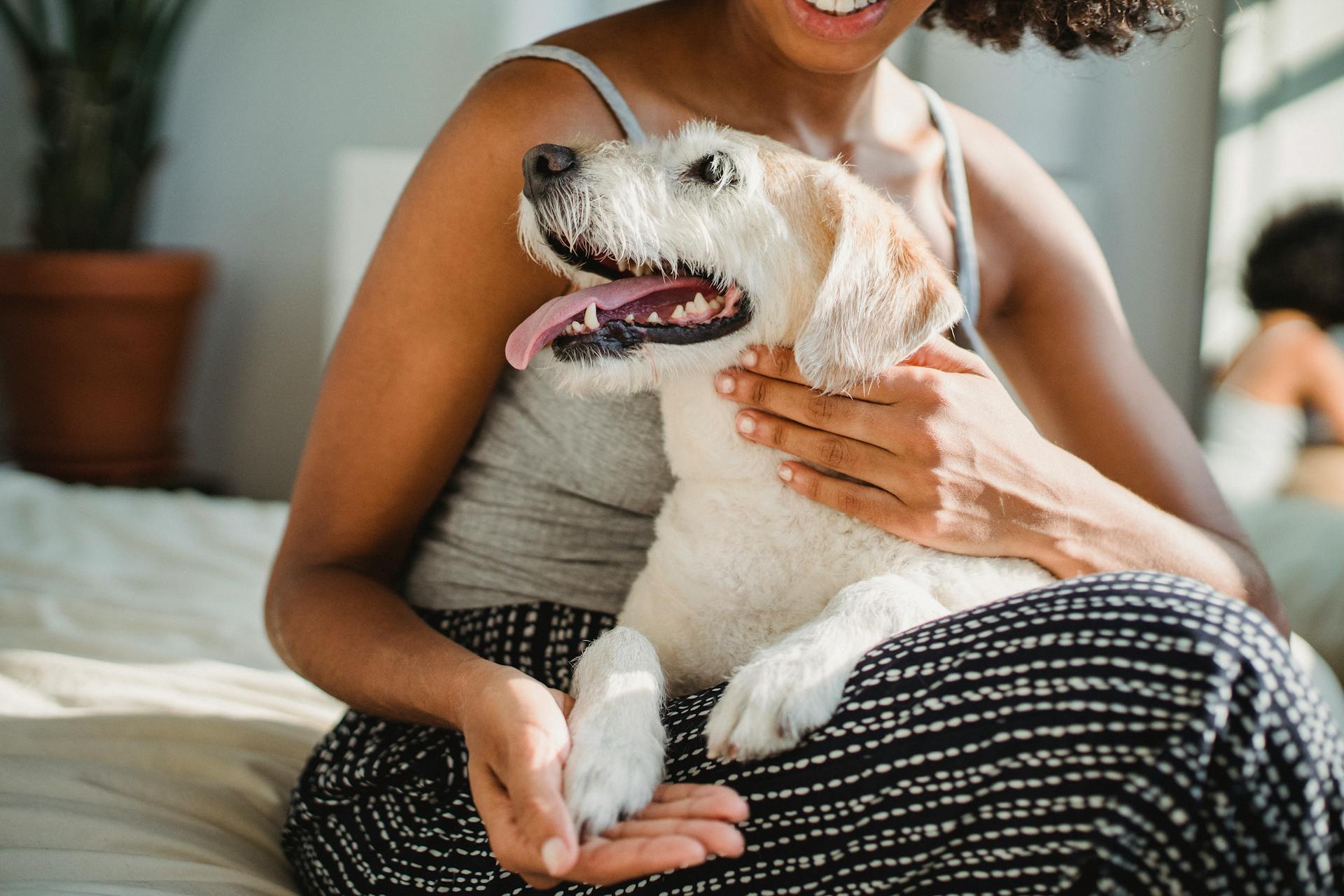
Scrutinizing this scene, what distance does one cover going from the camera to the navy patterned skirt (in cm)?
66

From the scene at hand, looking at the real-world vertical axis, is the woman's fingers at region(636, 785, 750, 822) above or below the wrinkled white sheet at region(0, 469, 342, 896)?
above

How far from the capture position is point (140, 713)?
3.92 feet

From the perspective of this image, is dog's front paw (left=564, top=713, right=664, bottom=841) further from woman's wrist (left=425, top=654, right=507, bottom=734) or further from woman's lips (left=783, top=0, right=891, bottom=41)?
woman's lips (left=783, top=0, right=891, bottom=41)

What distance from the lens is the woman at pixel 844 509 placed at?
2.19 feet

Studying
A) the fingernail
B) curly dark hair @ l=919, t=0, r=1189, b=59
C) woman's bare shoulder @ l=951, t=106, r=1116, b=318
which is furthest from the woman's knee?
curly dark hair @ l=919, t=0, r=1189, b=59

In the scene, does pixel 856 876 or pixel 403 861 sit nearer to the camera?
pixel 856 876

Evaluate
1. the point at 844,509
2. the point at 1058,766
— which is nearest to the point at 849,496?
the point at 844,509

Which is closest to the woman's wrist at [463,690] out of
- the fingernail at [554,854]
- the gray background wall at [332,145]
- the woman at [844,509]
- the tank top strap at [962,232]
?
the woman at [844,509]

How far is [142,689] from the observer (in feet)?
4.17

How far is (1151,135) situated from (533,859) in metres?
2.74

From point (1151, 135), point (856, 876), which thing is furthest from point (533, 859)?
point (1151, 135)

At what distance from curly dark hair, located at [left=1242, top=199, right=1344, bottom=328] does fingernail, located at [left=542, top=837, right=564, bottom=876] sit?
9.00 ft

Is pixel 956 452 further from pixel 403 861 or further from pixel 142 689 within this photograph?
pixel 142 689

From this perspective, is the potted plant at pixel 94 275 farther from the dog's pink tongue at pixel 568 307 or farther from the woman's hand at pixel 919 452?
Answer: the woman's hand at pixel 919 452
